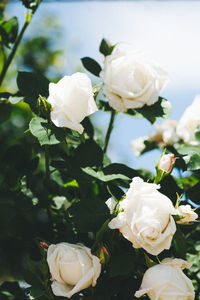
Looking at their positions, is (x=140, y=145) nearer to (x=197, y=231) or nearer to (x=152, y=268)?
(x=197, y=231)

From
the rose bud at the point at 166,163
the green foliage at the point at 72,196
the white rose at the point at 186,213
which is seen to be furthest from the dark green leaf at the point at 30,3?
the white rose at the point at 186,213

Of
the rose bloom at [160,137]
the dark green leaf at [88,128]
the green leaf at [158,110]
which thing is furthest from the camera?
the rose bloom at [160,137]

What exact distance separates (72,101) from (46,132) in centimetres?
7

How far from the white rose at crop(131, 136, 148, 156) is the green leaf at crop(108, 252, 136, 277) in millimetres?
542

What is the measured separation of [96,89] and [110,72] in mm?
62

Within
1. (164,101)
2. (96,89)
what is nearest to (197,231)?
(164,101)

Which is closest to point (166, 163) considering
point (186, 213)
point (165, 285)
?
point (186, 213)

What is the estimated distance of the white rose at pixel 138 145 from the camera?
120 centimetres

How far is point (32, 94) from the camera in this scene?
84 centimetres

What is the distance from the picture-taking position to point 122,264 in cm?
66

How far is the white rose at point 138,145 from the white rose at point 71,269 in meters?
0.57

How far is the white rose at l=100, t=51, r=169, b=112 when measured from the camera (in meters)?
0.83

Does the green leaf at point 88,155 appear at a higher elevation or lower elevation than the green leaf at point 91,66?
lower

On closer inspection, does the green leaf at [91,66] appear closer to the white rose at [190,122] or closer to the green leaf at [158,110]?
the green leaf at [158,110]
